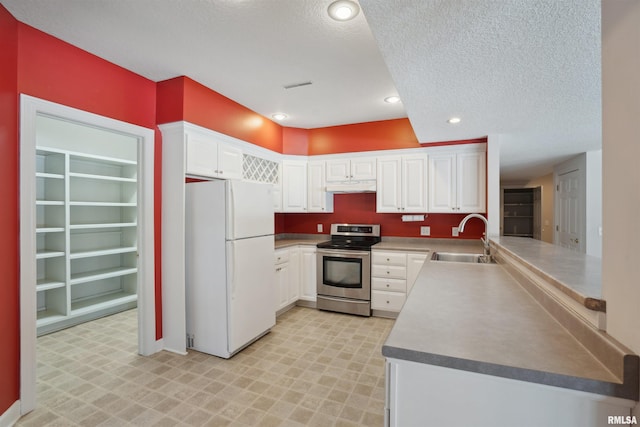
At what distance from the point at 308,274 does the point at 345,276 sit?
528 mm

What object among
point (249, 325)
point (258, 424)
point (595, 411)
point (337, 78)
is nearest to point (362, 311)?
point (249, 325)

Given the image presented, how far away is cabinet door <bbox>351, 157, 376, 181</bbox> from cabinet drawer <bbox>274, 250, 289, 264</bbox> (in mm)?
1376

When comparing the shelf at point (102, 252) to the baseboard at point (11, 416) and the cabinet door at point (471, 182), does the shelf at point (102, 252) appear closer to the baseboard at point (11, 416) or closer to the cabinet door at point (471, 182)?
the baseboard at point (11, 416)

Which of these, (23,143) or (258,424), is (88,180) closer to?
(23,143)

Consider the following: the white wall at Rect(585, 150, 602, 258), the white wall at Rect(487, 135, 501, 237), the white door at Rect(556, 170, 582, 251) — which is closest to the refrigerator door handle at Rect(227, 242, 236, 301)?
the white wall at Rect(487, 135, 501, 237)

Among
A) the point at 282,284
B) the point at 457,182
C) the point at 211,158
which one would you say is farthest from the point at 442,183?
the point at 211,158

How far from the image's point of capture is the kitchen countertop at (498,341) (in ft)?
2.70

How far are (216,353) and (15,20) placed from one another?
2.81 meters

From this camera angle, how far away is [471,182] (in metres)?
3.65

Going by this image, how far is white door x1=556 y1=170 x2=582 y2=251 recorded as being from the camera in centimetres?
470

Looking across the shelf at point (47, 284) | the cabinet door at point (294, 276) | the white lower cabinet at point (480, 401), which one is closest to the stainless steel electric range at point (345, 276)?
the cabinet door at point (294, 276)

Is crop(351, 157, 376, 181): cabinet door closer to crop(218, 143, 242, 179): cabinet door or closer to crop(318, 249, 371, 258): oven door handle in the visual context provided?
crop(318, 249, 371, 258): oven door handle

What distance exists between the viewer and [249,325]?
9.57 feet

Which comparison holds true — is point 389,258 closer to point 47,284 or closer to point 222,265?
point 222,265
